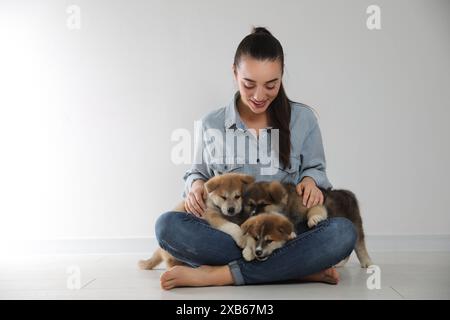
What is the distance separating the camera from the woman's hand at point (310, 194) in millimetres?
2059

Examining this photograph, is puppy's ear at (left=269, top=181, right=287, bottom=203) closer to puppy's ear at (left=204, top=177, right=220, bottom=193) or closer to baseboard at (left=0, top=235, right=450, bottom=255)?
puppy's ear at (left=204, top=177, right=220, bottom=193)

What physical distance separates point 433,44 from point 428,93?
0.30 metres

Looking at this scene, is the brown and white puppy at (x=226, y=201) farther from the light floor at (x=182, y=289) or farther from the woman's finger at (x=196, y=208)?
the light floor at (x=182, y=289)

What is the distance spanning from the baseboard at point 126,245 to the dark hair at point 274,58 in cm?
118

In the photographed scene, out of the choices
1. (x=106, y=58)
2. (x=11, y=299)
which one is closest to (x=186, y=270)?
(x=11, y=299)

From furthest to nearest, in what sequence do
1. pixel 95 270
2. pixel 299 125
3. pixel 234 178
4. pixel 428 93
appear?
pixel 428 93, pixel 95 270, pixel 299 125, pixel 234 178

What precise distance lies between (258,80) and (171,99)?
3.82ft

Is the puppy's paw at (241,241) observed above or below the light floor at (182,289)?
above

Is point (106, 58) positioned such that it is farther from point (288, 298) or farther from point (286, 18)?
point (288, 298)

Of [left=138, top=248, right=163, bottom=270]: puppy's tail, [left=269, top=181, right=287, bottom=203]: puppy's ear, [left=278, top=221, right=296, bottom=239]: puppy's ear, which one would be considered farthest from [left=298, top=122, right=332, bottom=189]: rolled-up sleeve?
[left=138, top=248, right=163, bottom=270]: puppy's tail

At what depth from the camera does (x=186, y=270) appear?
195cm

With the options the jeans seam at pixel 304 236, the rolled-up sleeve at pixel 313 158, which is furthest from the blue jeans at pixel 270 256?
the rolled-up sleeve at pixel 313 158

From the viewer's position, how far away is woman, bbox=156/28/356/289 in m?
1.94

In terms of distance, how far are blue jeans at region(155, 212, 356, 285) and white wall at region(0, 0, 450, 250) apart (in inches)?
46.4
